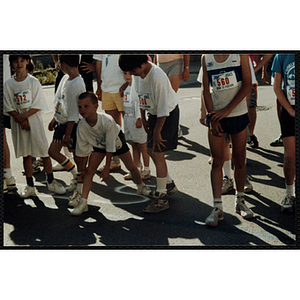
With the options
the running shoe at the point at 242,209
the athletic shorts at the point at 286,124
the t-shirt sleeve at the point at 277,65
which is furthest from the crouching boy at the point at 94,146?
the t-shirt sleeve at the point at 277,65

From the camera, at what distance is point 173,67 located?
387 cm

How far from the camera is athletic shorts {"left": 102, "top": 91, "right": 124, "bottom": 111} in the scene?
3957mm

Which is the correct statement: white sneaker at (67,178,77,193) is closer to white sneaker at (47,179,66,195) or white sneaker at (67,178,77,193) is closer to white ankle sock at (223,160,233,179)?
white sneaker at (47,179,66,195)

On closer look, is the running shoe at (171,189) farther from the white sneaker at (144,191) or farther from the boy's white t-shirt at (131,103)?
the boy's white t-shirt at (131,103)

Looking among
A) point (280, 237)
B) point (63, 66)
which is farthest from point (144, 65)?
point (280, 237)

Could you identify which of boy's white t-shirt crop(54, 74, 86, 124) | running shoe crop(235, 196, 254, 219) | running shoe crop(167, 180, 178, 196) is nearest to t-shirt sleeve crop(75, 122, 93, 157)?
boy's white t-shirt crop(54, 74, 86, 124)

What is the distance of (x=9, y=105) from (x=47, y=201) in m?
0.89

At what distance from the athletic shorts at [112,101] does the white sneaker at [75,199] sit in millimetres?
777

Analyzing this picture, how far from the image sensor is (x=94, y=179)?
3.95 m

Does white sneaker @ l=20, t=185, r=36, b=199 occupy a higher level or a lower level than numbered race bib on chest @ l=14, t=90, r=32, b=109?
lower

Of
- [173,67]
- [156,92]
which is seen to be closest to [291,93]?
[173,67]

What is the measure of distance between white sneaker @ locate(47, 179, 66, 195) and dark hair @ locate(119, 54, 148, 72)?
3.85 ft

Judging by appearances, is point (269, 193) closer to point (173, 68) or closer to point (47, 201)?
point (173, 68)

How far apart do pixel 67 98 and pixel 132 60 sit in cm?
64
